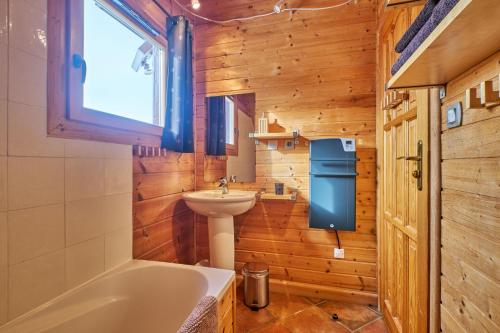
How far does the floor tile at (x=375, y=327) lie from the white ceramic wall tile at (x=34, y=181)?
214cm

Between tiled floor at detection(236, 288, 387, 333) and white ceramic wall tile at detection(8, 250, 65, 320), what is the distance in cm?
123

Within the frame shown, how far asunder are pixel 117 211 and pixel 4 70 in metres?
0.88

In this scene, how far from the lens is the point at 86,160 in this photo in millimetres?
1289

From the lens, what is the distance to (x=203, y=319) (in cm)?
100

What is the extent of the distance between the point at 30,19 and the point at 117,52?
59 centimetres

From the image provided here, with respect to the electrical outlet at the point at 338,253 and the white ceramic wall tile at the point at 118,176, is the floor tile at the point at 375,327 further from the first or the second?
the white ceramic wall tile at the point at 118,176

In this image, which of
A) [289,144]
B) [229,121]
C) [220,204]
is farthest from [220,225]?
[229,121]

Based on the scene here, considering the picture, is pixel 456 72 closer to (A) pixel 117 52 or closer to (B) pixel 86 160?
(B) pixel 86 160

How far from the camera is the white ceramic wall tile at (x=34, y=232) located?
971mm

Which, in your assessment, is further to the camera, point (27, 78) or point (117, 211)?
point (117, 211)

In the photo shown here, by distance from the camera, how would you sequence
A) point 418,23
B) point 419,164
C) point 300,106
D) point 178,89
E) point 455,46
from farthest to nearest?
point 300,106
point 178,89
point 419,164
point 418,23
point 455,46

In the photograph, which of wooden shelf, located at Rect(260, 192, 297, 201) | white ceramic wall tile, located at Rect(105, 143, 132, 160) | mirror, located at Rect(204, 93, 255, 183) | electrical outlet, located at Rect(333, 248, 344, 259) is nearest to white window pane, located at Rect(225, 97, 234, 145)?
mirror, located at Rect(204, 93, 255, 183)

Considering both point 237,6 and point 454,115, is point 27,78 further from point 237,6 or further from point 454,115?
point 237,6

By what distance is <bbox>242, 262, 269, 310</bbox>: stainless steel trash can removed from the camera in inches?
77.6
